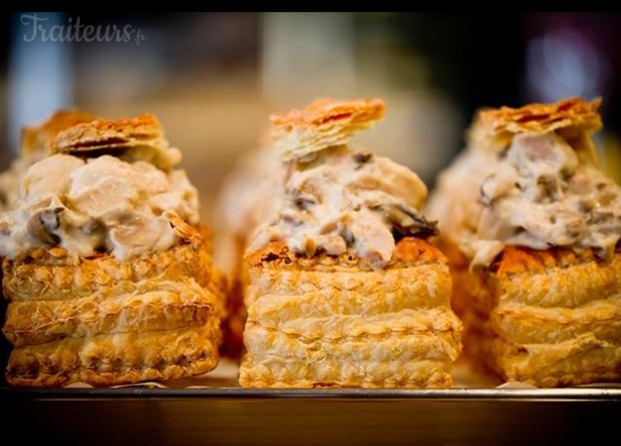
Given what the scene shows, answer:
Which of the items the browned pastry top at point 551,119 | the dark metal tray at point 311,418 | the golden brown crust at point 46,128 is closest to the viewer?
the dark metal tray at point 311,418

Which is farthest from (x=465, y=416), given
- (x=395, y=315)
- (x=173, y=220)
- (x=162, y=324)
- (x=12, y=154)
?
(x=12, y=154)

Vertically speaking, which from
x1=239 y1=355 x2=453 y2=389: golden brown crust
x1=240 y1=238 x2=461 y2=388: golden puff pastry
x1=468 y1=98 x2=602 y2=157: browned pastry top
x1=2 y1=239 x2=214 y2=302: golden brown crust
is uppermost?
x1=468 y1=98 x2=602 y2=157: browned pastry top

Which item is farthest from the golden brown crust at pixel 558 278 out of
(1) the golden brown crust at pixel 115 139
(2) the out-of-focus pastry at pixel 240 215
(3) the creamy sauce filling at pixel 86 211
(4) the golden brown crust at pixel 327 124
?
(1) the golden brown crust at pixel 115 139

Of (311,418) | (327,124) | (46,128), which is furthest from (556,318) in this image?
(46,128)

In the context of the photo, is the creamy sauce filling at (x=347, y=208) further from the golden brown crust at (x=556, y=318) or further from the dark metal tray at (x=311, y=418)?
the dark metal tray at (x=311, y=418)

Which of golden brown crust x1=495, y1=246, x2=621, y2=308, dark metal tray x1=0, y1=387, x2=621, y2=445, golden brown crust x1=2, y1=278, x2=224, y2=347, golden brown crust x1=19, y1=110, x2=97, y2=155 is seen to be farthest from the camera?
golden brown crust x1=19, y1=110, x2=97, y2=155

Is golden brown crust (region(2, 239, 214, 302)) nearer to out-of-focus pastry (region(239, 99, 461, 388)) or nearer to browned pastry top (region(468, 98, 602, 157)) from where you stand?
out-of-focus pastry (region(239, 99, 461, 388))

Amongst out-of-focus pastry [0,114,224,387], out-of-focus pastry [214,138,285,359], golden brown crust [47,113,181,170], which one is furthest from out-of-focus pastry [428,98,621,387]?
golden brown crust [47,113,181,170]
